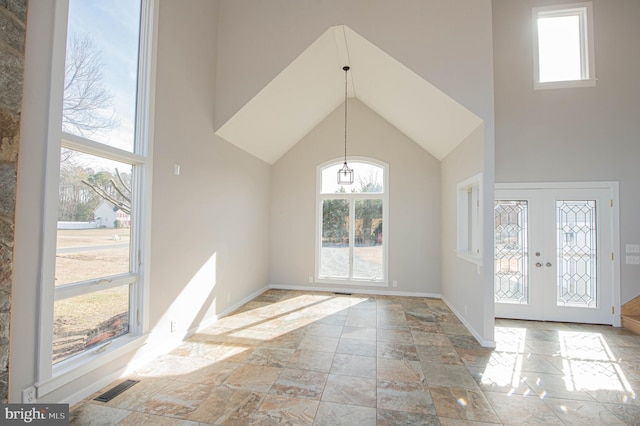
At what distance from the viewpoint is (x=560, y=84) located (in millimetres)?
4535

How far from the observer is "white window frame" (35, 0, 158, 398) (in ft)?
6.73

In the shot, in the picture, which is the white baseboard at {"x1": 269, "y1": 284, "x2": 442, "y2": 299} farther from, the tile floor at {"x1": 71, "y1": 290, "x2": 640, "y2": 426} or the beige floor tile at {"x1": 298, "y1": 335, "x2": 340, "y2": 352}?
the beige floor tile at {"x1": 298, "y1": 335, "x2": 340, "y2": 352}

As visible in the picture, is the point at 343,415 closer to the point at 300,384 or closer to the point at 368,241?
the point at 300,384

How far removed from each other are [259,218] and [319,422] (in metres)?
4.24

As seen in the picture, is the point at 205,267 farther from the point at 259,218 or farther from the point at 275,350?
the point at 259,218

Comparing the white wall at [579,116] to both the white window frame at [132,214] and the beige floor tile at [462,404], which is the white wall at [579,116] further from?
the white window frame at [132,214]

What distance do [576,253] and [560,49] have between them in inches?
129

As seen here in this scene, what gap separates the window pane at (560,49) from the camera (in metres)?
4.60

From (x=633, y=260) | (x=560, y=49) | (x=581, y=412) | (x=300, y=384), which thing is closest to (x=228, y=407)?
(x=300, y=384)

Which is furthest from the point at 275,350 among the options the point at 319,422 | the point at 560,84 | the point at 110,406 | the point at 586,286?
the point at 560,84

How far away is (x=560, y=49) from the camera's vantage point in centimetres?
463

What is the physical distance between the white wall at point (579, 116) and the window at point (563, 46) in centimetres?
10

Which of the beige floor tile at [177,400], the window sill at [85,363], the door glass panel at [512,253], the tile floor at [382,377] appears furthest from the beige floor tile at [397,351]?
the window sill at [85,363]

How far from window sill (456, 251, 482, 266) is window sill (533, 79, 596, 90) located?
2.93 meters
